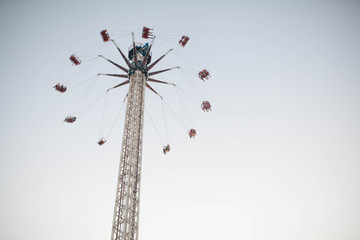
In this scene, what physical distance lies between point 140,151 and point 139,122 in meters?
2.07

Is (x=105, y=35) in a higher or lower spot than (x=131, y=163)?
higher

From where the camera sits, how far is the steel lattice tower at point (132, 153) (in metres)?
13.2

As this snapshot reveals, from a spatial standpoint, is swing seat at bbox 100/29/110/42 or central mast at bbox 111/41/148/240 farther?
swing seat at bbox 100/29/110/42

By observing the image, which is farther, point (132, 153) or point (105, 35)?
point (105, 35)

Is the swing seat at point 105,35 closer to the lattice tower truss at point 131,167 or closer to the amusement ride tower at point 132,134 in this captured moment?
the amusement ride tower at point 132,134

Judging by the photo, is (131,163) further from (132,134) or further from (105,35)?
(105,35)

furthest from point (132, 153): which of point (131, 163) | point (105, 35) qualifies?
point (105, 35)

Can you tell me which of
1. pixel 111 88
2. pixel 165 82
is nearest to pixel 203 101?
pixel 165 82

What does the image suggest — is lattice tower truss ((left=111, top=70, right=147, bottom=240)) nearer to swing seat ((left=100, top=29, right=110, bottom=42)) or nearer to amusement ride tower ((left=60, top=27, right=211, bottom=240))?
amusement ride tower ((left=60, top=27, right=211, bottom=240))

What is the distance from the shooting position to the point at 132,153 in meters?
14.8

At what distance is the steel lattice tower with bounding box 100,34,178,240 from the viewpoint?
43.4ft

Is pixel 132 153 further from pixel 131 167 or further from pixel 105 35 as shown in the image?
pixel 105 35

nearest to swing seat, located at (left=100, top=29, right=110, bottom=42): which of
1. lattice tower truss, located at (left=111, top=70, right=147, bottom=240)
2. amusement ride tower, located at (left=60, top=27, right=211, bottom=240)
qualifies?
amusement ride tower, located at (left=60, top=27, right=211, bottom=240)

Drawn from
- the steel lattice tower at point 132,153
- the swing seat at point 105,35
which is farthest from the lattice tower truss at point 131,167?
the swing seat at point 105,35
